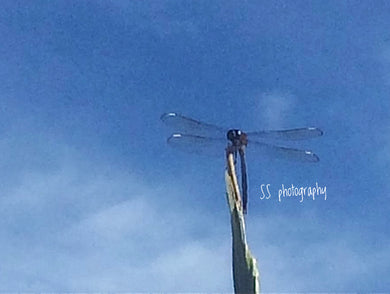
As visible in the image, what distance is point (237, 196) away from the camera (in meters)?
4.75

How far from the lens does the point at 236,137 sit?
8078mm

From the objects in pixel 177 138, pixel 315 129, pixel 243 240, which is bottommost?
pixel 243 240

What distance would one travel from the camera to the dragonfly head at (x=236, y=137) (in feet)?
25.4

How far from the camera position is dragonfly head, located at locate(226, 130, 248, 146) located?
25.4 feet

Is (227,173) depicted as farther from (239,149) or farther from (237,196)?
(239,149)

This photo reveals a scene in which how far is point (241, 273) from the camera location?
4.30 meters

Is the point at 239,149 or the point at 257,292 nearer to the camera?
the point at 257,292

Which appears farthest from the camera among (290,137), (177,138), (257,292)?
(290,137)

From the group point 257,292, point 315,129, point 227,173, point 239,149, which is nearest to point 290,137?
point 315,129

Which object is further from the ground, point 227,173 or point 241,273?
point 227,173

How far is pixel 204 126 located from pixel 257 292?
6.49 m

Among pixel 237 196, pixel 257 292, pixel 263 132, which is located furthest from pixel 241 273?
pixel 263 132

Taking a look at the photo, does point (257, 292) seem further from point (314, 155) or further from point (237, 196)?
point (314, 155)

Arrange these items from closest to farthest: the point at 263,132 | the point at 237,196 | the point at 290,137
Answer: the point at 237,196, the point at 263,132, the point at 290,137
